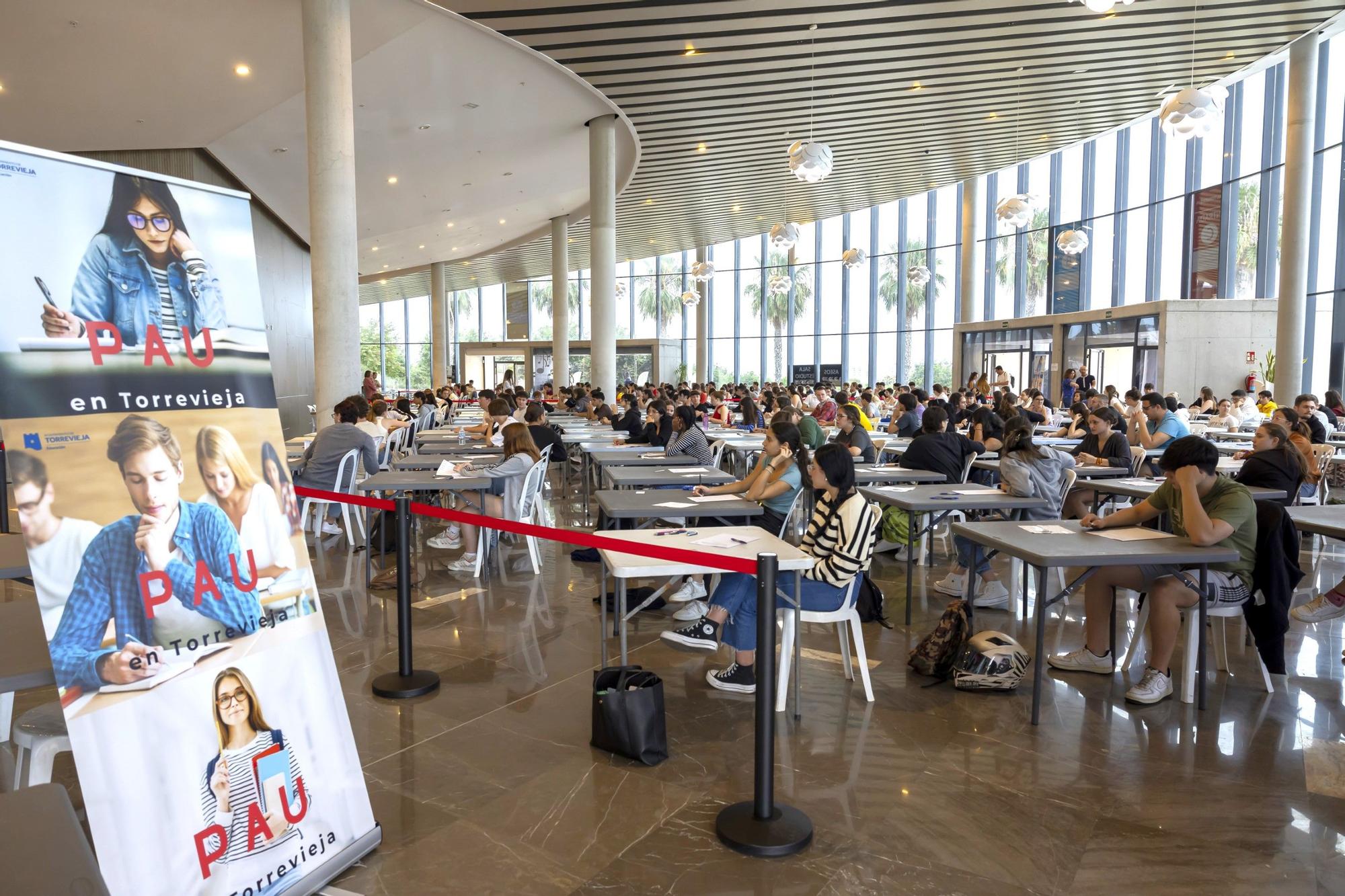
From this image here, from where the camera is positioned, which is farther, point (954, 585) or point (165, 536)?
point (954, 585)

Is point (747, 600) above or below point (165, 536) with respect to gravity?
below

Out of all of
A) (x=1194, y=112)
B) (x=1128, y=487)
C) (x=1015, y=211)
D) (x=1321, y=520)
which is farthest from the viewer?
(x=1015, y=211)

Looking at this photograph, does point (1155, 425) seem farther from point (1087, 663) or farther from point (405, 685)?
point (405, 685)

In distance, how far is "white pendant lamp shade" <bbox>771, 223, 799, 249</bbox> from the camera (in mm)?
12180

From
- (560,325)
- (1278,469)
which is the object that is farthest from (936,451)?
(560,325)

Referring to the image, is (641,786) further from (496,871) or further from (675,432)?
(675,432)

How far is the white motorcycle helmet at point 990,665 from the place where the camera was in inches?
153

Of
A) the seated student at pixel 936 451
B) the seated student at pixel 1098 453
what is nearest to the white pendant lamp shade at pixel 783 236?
the seated student at pixel 1098 453

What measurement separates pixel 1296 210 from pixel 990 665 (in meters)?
12.3

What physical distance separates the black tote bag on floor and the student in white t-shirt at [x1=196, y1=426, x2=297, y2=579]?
4.53 ft

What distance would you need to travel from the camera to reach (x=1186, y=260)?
625 inches

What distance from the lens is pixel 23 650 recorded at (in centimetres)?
224

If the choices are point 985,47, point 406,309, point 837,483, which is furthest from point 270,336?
point 406,309

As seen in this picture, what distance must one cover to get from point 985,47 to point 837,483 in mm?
8990
